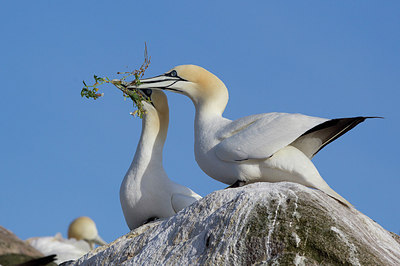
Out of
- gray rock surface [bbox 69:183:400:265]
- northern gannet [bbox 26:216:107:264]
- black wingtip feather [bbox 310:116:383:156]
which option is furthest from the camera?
northern gannet [bbox 26:216:107:264]

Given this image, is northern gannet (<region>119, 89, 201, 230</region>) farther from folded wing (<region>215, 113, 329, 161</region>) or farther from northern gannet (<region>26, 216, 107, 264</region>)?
northern gannet (<region>26, 216, 107, 264</region>)

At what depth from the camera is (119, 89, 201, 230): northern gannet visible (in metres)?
8.89

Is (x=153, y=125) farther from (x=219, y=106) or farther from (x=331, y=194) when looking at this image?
(x=331, y=194)

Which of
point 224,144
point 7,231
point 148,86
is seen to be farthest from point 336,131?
point 7,231

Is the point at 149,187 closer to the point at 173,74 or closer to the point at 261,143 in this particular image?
the point at 173,74

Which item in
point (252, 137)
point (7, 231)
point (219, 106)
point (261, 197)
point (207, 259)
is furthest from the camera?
point (7, 231)

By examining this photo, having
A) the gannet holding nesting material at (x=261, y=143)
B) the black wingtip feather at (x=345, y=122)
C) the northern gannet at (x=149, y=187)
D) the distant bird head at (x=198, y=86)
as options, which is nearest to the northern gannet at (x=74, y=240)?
the northern gannet at (x=149, y=187)

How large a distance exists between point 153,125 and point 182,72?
0.95m

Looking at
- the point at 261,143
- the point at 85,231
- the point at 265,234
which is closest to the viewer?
the point at 265,234

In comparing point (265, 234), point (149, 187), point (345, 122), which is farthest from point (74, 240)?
point (265, 234)

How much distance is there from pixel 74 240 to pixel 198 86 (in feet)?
40.4

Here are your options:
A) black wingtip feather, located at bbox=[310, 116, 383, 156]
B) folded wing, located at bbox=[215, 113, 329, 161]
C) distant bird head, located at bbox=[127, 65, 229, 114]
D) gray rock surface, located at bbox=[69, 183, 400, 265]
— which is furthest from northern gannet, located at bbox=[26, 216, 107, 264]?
gray rock surface, located at bbox=[69, 183, 400, 265]

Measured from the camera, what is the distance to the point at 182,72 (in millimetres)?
8680

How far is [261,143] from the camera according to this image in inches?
304
